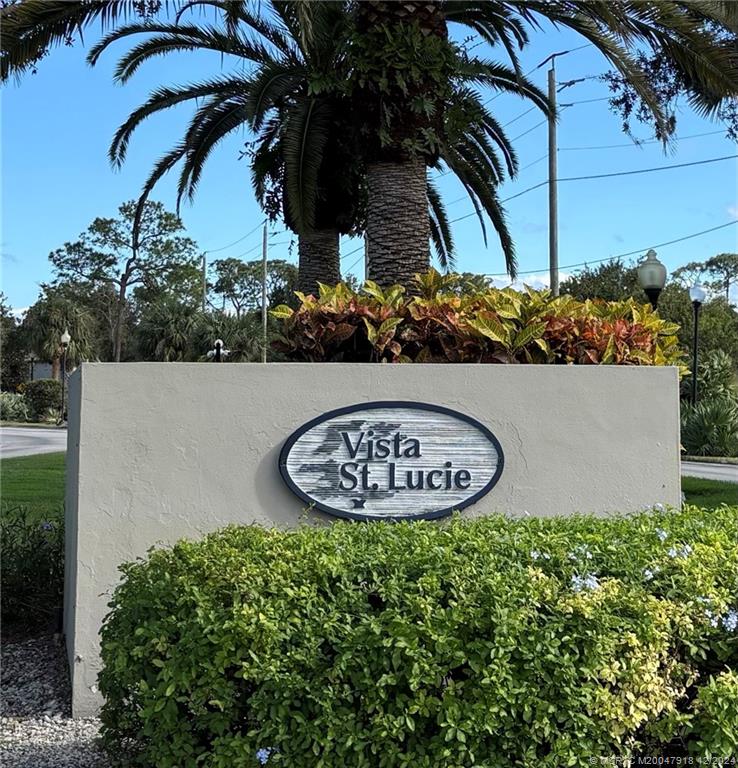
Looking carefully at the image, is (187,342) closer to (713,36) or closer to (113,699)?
(713,36)

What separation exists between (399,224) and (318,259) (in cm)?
272

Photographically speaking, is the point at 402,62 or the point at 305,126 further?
the point at 305,126

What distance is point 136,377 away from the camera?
Result: 14.7 ft

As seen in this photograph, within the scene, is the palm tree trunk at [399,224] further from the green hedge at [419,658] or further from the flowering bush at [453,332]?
the green hedge at [419,658]

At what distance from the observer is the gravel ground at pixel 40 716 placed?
381cm

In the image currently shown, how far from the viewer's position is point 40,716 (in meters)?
4.44

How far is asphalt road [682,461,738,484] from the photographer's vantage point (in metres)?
16.2

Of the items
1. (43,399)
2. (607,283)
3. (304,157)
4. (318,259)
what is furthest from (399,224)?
(43,399)

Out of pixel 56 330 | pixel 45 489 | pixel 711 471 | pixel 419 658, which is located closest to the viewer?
pixel 419 658

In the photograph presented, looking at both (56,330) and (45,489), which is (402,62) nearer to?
(45,489)

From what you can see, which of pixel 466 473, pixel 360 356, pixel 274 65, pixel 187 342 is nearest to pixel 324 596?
pixel 466 473

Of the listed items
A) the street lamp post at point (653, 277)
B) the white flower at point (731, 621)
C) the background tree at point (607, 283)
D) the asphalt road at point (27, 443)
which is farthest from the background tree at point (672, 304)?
the white flower at point (731, 621)

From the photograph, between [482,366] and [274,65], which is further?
[274,65]

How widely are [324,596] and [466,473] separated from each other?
183 cm
